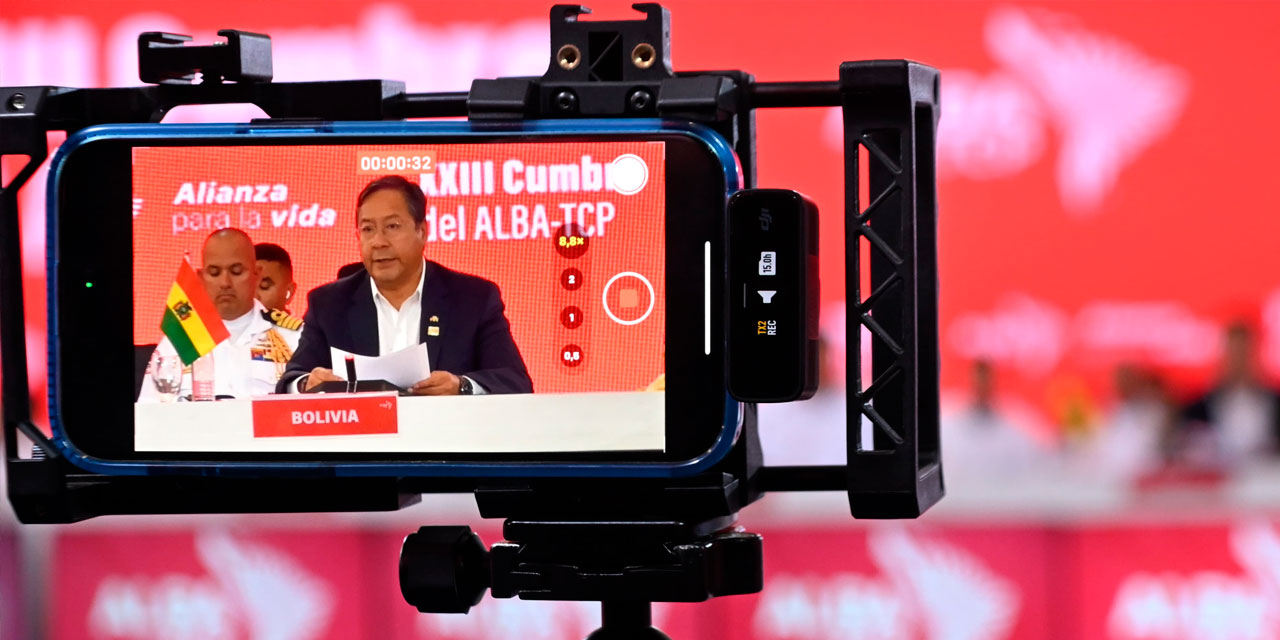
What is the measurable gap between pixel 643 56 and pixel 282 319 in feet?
1.30

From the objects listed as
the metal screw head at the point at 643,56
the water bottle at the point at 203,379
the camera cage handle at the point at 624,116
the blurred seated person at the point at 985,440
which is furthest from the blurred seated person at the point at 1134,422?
the water bottle at the point at 203,379

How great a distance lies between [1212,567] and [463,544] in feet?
8.38

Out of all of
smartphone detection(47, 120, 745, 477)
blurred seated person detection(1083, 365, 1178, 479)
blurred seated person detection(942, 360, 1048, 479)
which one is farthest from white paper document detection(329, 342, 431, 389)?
blurred seated person detection(1083, 365, 1178, 479)

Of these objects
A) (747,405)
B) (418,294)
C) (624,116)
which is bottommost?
(747,405)

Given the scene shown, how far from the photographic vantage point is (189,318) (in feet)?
4.56

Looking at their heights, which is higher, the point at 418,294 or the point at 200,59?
the point at 200,59

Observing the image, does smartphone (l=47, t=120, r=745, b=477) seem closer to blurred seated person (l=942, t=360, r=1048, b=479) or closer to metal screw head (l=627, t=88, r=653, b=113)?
metal screw head (l=627, t=88, r=653, b=113)

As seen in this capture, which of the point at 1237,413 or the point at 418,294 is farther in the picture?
the point at 1237,413

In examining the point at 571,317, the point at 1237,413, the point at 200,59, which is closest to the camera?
the point at 571,317

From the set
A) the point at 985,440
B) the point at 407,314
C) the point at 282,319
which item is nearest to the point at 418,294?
the point at 407,314

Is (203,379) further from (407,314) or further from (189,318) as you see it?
(407,314)

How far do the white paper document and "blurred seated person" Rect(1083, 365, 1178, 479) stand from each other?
3.45 meters

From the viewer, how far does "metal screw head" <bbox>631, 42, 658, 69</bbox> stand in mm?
1355

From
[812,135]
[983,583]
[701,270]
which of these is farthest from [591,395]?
[812,135]
